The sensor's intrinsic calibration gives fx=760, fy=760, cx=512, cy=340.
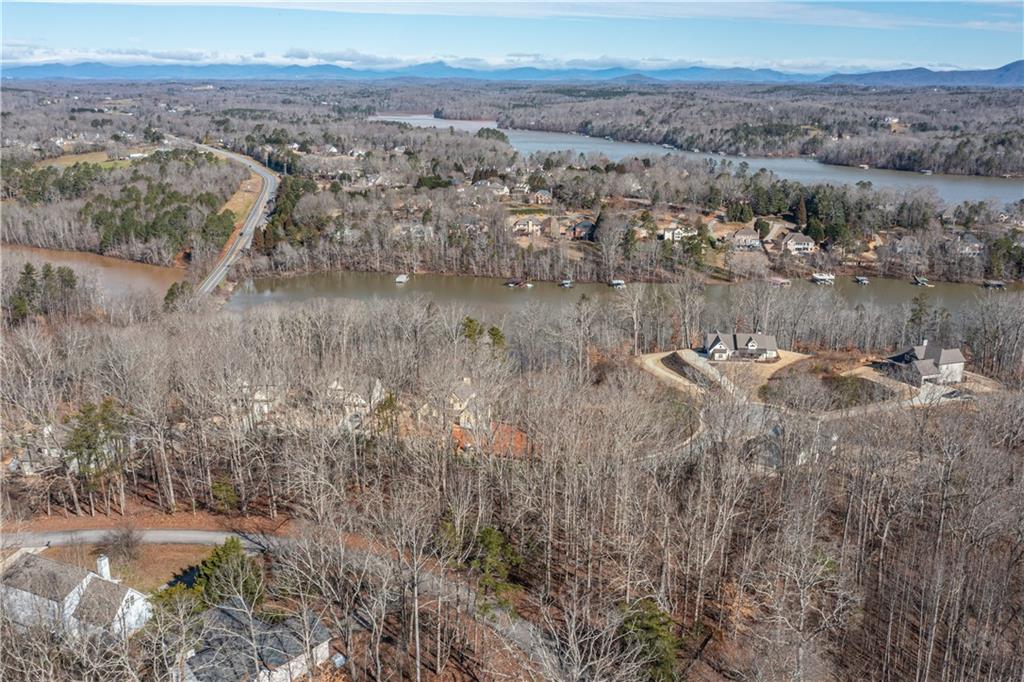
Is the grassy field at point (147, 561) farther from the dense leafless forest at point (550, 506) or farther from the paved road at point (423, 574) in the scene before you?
the dense leafless forest at point (550, 506)

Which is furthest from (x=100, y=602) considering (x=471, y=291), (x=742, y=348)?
(x=471, y=291)

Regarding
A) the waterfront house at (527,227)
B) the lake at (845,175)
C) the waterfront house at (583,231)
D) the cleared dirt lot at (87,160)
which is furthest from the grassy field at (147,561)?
the cleared dirt lot at (87,160)

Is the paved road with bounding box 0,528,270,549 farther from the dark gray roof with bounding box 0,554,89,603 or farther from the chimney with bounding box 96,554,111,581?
the dark gray roof with bounding box 0,554,89,603

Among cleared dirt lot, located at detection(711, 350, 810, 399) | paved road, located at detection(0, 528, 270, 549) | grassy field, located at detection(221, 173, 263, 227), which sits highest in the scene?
grassy field, located at detection(221, 173, 263, 227)

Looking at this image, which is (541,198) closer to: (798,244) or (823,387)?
(798,244)

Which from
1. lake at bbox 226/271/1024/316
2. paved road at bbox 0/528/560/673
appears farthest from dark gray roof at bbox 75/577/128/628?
lake at bbox 226/271/1024/316

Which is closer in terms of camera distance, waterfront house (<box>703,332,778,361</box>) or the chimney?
the chimney
